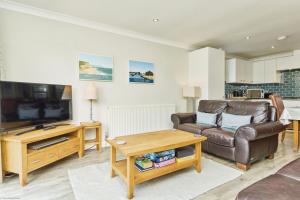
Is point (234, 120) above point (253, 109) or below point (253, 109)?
below

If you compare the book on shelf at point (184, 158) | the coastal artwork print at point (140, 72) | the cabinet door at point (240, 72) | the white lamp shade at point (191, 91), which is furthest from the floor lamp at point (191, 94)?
the book on shelf at point (184, 158)

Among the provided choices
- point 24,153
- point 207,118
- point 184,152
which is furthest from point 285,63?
point 24,153

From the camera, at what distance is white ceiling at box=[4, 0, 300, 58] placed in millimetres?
2529

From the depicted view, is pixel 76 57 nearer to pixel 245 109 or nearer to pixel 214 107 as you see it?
pixel 214 107

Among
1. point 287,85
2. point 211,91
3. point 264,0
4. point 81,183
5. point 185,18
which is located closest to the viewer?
point 81,183

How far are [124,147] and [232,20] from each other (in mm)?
2813

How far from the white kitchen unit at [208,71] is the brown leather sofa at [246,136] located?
977 millimetres

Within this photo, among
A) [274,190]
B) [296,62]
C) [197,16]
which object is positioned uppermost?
[197,16]

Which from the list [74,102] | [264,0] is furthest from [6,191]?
[264,0]

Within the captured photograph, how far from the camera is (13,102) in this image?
7.30ft

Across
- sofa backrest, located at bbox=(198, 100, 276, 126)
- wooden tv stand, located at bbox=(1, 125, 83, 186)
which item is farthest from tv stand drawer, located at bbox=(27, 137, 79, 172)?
sofa backrest, located at bbox=(198, 100, 276, 126)

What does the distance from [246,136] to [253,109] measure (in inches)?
30.1

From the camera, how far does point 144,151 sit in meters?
1.76

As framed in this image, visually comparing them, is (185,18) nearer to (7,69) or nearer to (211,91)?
(211,91)
